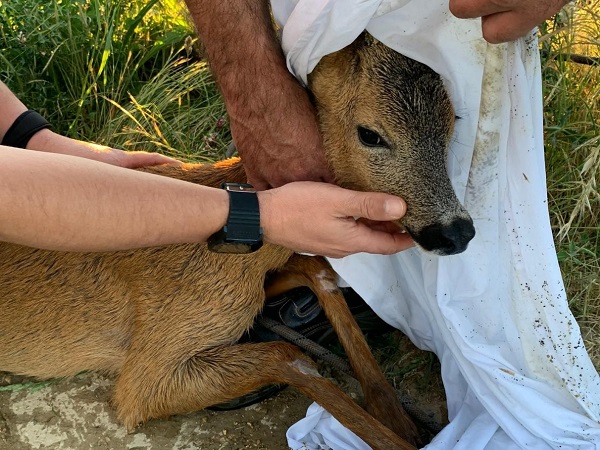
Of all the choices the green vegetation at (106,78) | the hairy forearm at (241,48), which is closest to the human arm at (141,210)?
→ the hairy forearm at (241,48)

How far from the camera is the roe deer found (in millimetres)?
2936

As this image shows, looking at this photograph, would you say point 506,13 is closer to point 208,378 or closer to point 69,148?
point 208,378

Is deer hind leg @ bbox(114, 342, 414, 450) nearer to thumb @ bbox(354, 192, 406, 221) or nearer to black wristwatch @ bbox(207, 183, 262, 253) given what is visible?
black wristwatch @ bbox(207, 183, 262, 253)

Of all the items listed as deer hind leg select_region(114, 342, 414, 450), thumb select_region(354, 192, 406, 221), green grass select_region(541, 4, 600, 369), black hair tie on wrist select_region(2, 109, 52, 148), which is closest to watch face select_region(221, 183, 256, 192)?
thumb select_region(354, 192, 406, 221)

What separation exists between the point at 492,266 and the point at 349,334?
598 mm

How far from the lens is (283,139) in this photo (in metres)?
2.68

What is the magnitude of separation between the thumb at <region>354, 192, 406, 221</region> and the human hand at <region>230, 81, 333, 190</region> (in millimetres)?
286

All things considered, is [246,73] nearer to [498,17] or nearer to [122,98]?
[498,17]

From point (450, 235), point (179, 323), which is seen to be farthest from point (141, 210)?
point (450, 235)

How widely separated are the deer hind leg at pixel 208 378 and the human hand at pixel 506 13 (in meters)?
1.38

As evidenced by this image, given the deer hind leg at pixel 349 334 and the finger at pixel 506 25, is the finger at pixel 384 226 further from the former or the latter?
the finger at pixel 506 25

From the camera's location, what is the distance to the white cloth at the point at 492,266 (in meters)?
2.52

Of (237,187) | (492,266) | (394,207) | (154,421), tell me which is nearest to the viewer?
(394,207)

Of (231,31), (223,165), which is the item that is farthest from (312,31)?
(223,165)
